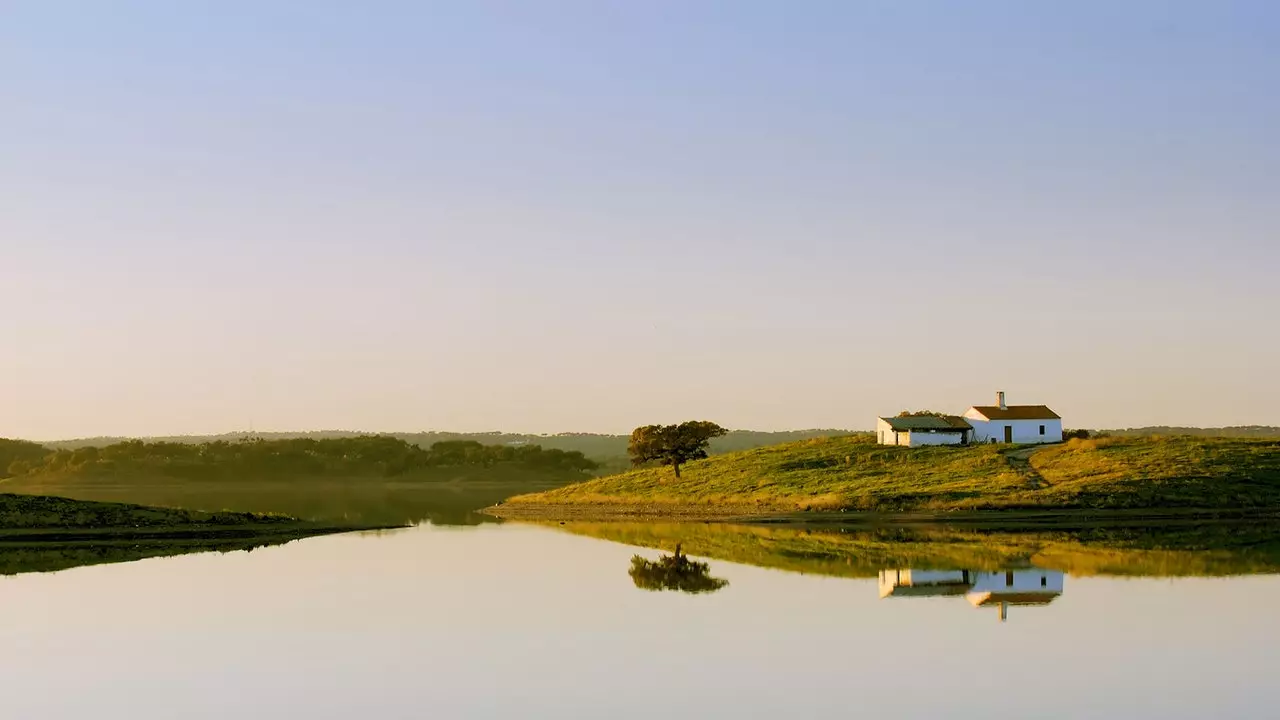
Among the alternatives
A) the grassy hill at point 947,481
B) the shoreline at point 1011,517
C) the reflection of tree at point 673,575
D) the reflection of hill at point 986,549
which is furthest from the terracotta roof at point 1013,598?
the grassy hill at point 947,481

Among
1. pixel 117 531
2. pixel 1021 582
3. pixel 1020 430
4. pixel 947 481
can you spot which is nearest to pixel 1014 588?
pixel 1021 582

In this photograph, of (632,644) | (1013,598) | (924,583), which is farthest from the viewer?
(924,583)

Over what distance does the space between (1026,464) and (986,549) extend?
51.0 m

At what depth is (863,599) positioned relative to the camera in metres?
46.8

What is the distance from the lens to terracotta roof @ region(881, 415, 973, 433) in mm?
132250

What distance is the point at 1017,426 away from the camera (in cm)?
13350

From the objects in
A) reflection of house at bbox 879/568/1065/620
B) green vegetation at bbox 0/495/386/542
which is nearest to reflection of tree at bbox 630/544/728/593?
reflection of house at bbox 879/568/1065/620

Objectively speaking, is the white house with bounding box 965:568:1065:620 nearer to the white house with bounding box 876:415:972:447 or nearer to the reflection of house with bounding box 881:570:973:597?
the reflection of house with bounding box 881:570:973:597

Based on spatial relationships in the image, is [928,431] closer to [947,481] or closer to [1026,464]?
[1026,464]

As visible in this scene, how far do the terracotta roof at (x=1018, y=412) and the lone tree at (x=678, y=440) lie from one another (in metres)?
25.7

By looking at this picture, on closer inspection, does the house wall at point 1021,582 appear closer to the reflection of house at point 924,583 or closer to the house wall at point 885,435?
the reflection of house at point 924,583

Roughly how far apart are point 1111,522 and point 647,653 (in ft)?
190

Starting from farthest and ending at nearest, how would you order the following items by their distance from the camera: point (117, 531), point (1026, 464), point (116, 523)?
point (1026, 464) < point (116, 523) < point (117, 531)

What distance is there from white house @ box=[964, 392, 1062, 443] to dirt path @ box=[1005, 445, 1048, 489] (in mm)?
6305
